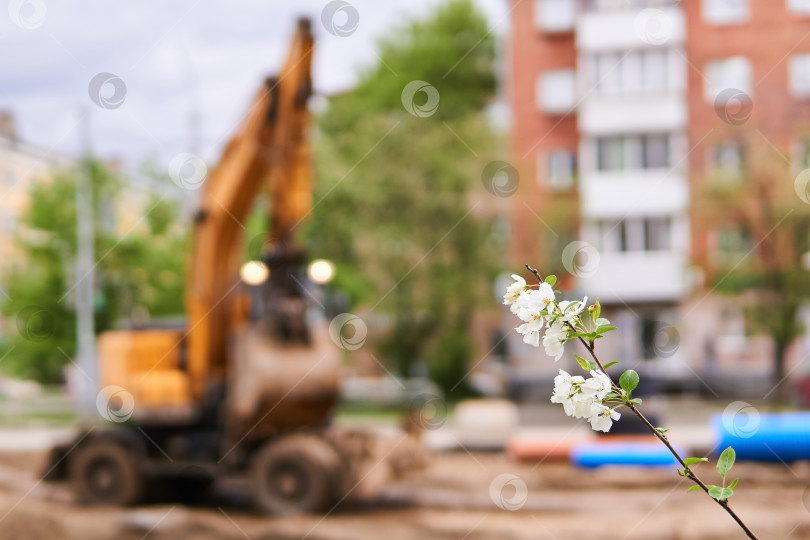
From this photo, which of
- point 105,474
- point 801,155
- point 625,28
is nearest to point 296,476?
point 105,474

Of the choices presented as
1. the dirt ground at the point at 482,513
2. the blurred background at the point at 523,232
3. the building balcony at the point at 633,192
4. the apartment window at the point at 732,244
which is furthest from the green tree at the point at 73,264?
the dirt ground at the point at 482,513

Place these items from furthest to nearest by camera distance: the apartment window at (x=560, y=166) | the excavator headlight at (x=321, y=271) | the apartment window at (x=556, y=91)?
the apartment window at (x=556, y=91) → the apartment window at (x=560, y=166) → the excavator headlight at (x=321, y=271)

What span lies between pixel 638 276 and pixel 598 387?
95.3 ft

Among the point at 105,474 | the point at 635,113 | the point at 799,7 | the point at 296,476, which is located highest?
the point at 799,7

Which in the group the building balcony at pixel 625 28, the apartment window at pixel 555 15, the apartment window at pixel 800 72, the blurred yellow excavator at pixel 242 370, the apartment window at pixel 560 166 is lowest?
the blurred yellow excavator at pixel 242 370

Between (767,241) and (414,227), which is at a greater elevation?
(414,227)

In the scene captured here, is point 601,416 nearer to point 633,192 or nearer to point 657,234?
point 657,234

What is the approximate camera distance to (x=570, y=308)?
1757 millimetres

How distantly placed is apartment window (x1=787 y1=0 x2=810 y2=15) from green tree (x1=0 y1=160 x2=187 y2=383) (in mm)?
19500

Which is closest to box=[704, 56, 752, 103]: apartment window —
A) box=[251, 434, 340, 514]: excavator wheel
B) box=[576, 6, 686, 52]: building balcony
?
box=[576, 6, 686, 52]: building balcony

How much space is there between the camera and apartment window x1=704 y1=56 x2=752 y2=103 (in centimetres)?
3016

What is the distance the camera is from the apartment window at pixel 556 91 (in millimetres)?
31969

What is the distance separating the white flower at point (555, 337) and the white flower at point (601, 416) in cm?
11

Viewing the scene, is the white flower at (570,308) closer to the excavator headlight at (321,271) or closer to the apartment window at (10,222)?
the excavator headlight at (321,271)
